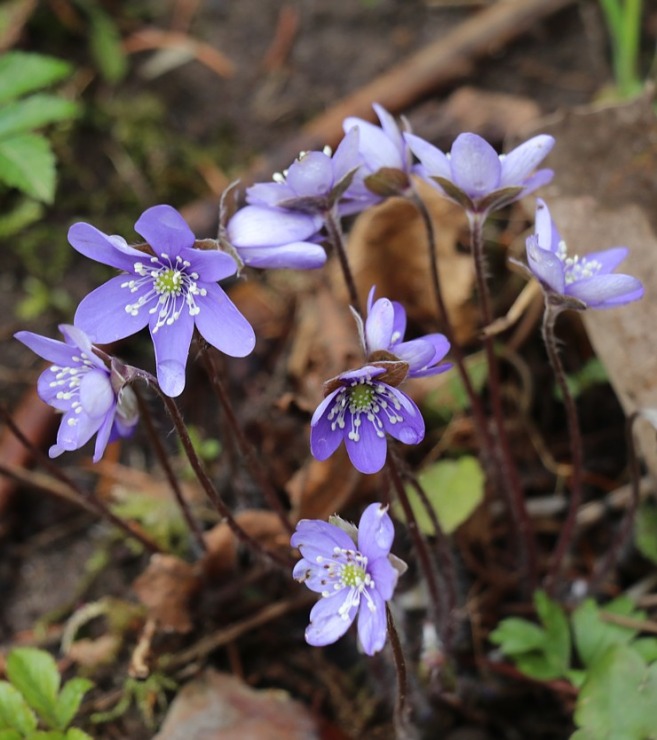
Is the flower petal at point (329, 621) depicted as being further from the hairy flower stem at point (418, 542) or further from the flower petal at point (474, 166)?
the flower petal at point (474, 166)

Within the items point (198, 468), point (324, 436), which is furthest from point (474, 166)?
point (198, 468)

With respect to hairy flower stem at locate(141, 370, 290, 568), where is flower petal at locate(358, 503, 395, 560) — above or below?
below

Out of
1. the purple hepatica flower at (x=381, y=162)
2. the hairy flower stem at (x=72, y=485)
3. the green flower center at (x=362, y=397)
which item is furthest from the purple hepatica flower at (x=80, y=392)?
the purple hepatica flower at (x=381, y=162)

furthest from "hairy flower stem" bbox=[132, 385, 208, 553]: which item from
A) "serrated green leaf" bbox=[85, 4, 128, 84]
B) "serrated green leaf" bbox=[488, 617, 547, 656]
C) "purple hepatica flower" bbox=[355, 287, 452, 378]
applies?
"serrated green leaf" bbox=[85, 4, 128, 84]

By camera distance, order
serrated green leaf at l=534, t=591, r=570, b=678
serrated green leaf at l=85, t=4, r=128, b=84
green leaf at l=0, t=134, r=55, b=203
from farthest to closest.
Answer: serrated green leaf at l=85, t=4, r=128, b=84, green leaf at l=0, t=134, r=55, b=203, serrated green leaf at l=534, t=591, r=570, b=678

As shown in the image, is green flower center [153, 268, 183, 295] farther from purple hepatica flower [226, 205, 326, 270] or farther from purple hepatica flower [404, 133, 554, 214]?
purple hepatica flower [404, 133, 554, 214]
